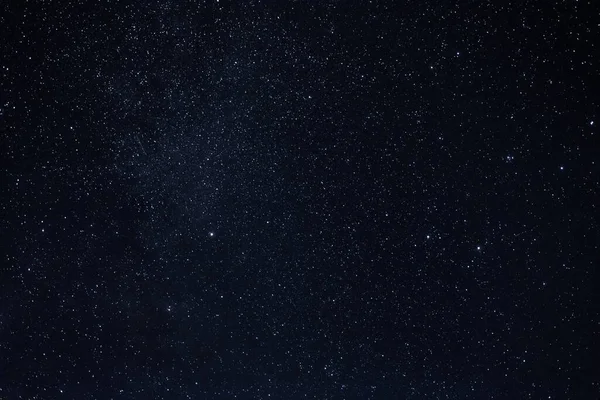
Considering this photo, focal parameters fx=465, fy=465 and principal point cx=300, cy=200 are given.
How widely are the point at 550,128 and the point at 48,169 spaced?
3.56 ft

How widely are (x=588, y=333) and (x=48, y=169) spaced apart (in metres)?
1.24

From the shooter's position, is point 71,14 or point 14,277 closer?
point 71,14

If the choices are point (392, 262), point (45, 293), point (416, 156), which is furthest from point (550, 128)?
point (45, 293)

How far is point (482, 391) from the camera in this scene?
1017 mm

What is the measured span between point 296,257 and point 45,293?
2.04 feet

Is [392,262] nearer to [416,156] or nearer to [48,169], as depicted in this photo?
[416,156]

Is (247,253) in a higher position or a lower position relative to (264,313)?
higher

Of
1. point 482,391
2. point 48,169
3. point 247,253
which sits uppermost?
point 48,169

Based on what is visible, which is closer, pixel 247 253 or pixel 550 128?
pixel 550 128

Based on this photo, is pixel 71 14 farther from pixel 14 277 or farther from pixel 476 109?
pixel 476 109

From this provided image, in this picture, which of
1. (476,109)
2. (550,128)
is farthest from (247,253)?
(550,128)

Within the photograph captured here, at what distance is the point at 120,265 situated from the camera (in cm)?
107

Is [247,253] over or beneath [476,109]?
beneath

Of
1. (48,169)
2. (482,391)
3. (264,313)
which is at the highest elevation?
(48,169)
